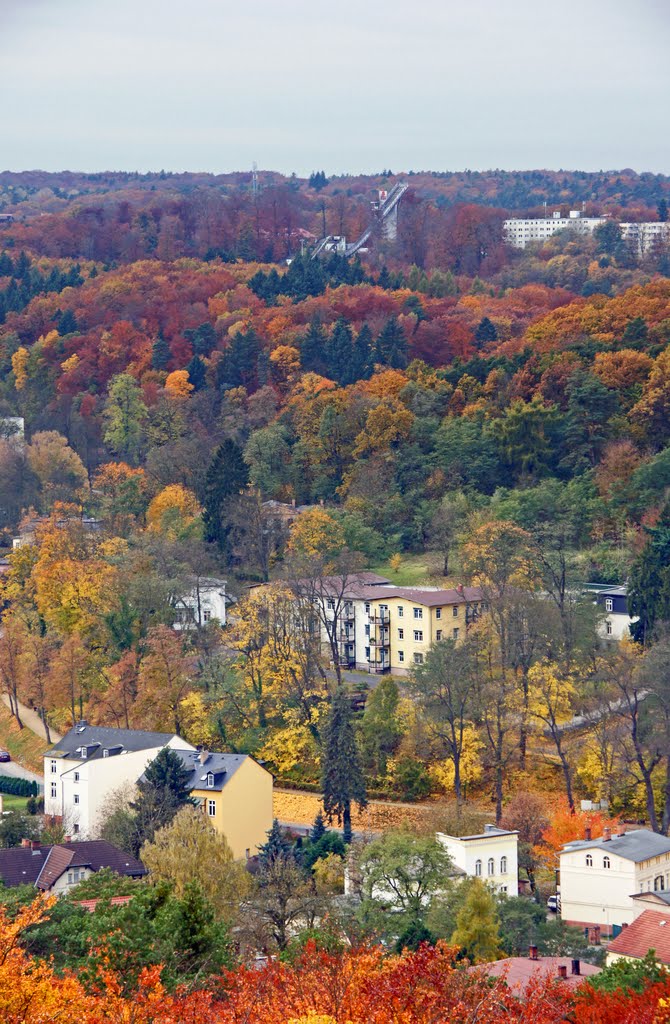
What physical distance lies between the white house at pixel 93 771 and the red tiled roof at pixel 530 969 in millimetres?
16440

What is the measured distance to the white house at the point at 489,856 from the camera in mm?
38094

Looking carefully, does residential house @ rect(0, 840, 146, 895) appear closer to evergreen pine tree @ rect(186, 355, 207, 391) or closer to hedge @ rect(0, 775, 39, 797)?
hedge @ rect(0, 775, 39, 797)

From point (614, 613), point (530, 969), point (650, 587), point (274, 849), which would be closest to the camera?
point (530, 969)

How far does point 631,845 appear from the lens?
125ft

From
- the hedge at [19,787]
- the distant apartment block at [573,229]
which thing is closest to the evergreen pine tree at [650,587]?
the hedge at [19,787]

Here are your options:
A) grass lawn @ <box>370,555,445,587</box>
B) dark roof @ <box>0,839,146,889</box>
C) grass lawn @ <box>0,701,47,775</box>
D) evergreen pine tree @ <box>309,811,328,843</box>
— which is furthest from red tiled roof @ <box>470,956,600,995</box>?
grass lawn @ <box>370,555,445,587</box>

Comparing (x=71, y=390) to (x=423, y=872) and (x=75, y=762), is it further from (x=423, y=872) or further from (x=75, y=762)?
(x=423, y=872)

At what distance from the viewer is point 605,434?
206ft

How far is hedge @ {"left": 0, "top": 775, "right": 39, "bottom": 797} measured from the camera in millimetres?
49938

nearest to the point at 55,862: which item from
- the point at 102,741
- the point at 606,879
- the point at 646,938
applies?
the point at 102,741

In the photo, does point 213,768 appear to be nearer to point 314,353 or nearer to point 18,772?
point 18,772

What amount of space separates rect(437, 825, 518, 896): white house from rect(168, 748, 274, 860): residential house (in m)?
6.55

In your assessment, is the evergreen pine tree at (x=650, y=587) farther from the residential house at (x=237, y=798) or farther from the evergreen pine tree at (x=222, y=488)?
the evergreen pine tree at (x=222, y=488)

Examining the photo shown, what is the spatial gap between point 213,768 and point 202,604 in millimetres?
12456
